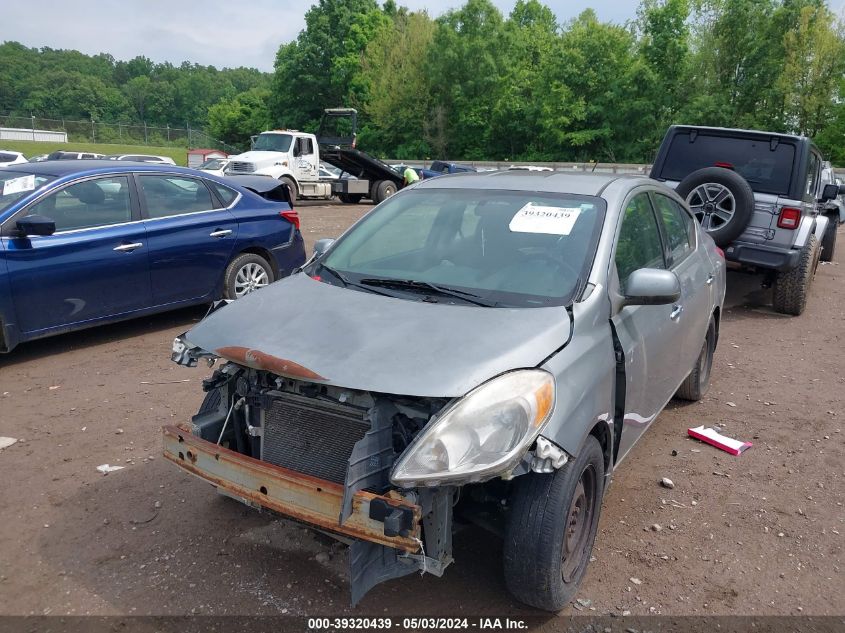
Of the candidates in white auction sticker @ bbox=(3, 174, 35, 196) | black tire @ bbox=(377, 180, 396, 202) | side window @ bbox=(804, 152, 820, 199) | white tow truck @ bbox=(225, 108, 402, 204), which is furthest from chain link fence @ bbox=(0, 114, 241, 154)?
side window @ bbox=(804, 152, 820, 199)

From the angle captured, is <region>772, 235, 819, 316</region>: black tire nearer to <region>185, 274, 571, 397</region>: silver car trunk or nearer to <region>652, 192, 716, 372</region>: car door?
<region>652, 192, 716, 372</region>: car door

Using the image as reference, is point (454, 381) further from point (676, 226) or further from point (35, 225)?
point (35, 225)

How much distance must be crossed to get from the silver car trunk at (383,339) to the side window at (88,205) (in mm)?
3338

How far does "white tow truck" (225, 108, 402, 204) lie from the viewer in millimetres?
21484

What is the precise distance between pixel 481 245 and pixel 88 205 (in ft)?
13.3

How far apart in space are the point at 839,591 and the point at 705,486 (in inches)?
38.9

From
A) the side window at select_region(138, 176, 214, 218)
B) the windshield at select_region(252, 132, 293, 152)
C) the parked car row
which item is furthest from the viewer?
the windshield at select_region(252, 132, 293, 152)

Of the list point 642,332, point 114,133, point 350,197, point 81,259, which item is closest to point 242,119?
point 114,133

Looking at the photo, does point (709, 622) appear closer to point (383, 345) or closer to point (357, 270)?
point (383, 345)

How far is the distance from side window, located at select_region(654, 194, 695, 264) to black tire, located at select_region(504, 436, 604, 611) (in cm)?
195

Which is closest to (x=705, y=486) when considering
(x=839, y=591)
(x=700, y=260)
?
(x=839, y=591)

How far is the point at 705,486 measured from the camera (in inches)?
155

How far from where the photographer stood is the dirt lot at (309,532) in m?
2.86

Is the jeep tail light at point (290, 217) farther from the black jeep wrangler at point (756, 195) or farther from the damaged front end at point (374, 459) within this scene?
the damaged front end at point (374, 459)
